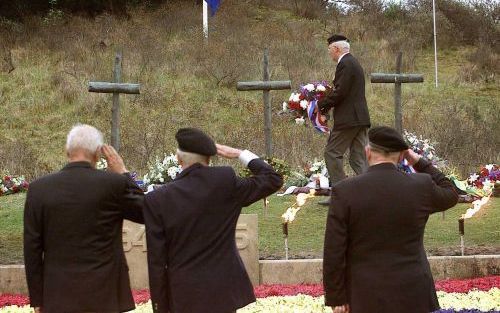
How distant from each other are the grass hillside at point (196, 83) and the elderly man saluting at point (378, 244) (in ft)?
44.0

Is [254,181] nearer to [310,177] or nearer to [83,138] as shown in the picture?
[83,138]

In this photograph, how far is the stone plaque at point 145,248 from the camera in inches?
372

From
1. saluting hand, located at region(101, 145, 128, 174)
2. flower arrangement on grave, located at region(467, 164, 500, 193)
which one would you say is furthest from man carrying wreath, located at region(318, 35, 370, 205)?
saluting hand, located at region(101, 145, 128, 174)

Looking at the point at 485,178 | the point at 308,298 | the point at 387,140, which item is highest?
the point at 387,140

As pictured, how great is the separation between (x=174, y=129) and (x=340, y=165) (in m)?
12.5

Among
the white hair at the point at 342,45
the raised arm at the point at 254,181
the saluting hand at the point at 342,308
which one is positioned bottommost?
the saluting hand at the point at 342,308

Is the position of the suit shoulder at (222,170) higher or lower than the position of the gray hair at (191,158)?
lower

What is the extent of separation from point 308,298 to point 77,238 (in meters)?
3.62

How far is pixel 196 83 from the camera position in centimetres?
2708

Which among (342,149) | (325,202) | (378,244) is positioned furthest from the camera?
(325,202)

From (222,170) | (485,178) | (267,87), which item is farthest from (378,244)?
(267,87)

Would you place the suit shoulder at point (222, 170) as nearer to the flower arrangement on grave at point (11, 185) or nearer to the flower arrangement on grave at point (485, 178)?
the flower arrangement on grave at point (485, 178)

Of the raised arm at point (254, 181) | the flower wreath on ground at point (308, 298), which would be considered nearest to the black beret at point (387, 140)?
the raised arm at point (254, 181)

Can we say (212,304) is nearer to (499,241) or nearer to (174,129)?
(499,241)
